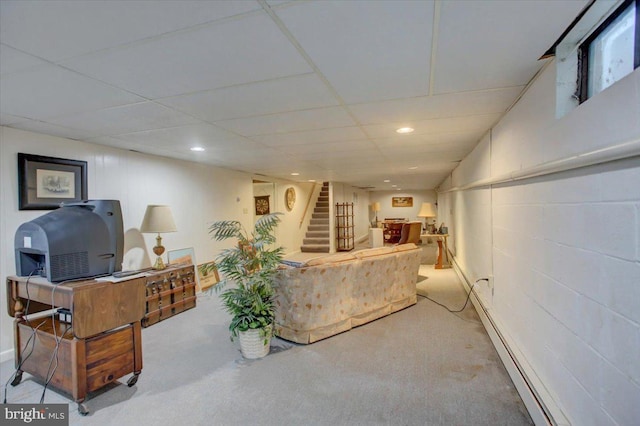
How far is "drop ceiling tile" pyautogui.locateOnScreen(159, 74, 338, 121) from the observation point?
1903 mm

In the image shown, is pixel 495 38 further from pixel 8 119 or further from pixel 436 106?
pixel 8 119

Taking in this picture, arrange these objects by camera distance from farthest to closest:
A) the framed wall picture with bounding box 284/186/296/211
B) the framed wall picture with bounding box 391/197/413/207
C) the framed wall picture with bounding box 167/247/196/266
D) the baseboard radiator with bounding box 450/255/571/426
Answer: the framed wall picture with bounding box 391/197/413/207
the framed wall picture with bounding box 284/186/296/211
the framed wall picture with bounding box 167/247/196/266
the baseboard radiator with bounding box 450/255/571/426

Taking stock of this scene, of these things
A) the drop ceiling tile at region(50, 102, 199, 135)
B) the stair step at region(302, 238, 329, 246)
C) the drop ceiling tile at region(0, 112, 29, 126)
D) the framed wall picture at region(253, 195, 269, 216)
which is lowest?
the stair step at region(302, 238, 329, 246)

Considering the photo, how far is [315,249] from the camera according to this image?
901 centimetres

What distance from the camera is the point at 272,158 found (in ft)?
15.1

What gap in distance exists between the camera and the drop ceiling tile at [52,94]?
1.73 meters

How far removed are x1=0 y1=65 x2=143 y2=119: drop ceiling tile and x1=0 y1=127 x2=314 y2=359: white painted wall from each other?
74 cm

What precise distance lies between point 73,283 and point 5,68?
1359 millimetres

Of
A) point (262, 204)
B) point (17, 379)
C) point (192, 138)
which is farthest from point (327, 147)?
point (262, 204)

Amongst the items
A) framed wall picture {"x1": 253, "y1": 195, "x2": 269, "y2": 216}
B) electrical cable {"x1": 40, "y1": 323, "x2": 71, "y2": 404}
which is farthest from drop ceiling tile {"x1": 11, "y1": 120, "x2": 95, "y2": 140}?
framed wall picture {"x1": 253, "y1": 195, "x2": 269, "y2": 216}

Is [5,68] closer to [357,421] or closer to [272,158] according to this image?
[357,421]

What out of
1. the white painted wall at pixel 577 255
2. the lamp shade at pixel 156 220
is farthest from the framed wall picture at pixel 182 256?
the white painted wall at pixel 577 255

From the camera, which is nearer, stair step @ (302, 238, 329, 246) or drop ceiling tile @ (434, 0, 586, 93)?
drop ceiling tile @ (434, 0, 586, 93)

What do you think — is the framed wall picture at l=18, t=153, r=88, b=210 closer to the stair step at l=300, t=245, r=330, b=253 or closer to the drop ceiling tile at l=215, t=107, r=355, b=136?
the drop ceiling tile at l=215, t=107, r=355, b=136
